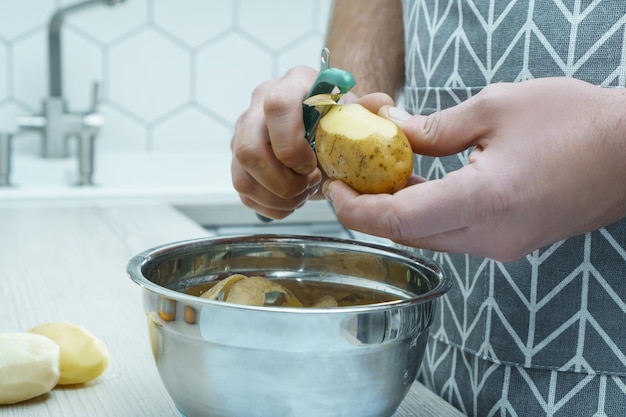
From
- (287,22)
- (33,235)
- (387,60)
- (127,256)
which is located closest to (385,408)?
(387,60)

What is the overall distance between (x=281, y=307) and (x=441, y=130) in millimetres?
148

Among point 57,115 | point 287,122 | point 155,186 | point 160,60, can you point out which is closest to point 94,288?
point 287,122

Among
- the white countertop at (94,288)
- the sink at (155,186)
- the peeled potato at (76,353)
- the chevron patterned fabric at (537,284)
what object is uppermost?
the chevron patterned fabric at (537,284)

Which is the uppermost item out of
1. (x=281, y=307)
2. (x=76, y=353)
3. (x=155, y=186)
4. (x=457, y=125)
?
(x=457, y=125)

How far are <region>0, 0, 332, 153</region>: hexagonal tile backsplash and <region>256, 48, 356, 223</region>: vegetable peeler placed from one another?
1.18m

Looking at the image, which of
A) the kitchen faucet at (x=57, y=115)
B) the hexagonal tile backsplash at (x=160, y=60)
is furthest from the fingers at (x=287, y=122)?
the hexagonal tile backsplash at (x=160, y=60)

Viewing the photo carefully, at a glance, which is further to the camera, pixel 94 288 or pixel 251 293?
pixel 94 288

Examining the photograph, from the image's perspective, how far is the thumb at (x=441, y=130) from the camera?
45 cm

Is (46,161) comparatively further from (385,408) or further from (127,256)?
(385,408)

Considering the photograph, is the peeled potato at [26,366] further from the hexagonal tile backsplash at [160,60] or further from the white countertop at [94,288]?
the hexagonal tile backsplash at [160,60]

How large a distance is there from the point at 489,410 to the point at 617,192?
0.23m

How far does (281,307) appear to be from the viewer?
0.42 m

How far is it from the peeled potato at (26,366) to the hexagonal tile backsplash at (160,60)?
119cm

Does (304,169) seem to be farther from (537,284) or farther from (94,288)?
(94,288)
